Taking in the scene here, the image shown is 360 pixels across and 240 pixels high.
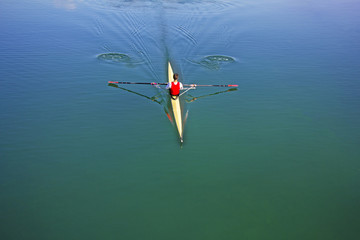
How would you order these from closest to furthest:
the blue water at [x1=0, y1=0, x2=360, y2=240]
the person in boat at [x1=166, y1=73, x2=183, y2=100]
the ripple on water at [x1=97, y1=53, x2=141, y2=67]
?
the blue water at [x1=0, y1=0, x2=360, y2=240]
the person in boat at [x1=166, y1=73, x2=183, y2=100]
the ripple on water at [x1=97, y1=53, x2=141, y2=67]

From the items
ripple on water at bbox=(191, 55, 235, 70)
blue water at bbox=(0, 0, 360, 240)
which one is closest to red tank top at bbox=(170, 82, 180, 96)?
blue water at bbox=(0, 0, 360, 240)

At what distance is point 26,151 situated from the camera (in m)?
8.75

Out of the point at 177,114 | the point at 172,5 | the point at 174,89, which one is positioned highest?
the point at 172,5

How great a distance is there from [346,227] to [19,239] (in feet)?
24.6

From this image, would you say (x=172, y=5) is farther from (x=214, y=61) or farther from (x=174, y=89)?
(x=174, y=89)

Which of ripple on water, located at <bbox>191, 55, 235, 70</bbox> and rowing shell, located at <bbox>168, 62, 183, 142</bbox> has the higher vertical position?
ripple on water, located at <bbox>191, 55, 235, 70</bbox>

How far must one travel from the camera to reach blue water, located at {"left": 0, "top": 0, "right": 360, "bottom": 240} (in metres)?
7.16

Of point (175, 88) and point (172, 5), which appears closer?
point (175, 88)

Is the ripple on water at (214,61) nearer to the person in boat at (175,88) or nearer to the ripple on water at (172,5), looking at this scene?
the person in boat at (175,88)

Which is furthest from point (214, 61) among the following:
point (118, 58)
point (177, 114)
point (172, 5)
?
point (172, 5)

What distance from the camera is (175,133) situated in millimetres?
9758

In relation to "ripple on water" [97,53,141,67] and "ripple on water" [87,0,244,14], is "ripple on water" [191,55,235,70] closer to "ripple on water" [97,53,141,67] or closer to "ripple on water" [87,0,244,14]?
"ripple on water" [97,53,141,67]

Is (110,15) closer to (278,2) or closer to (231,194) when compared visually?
(278,2)

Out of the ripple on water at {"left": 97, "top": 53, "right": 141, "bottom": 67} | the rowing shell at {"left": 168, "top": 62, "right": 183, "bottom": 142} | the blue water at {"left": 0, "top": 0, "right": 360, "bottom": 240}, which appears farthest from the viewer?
the ripple on water at {"left": 97, "top": 53, "right": 141, "bottom": 67}
